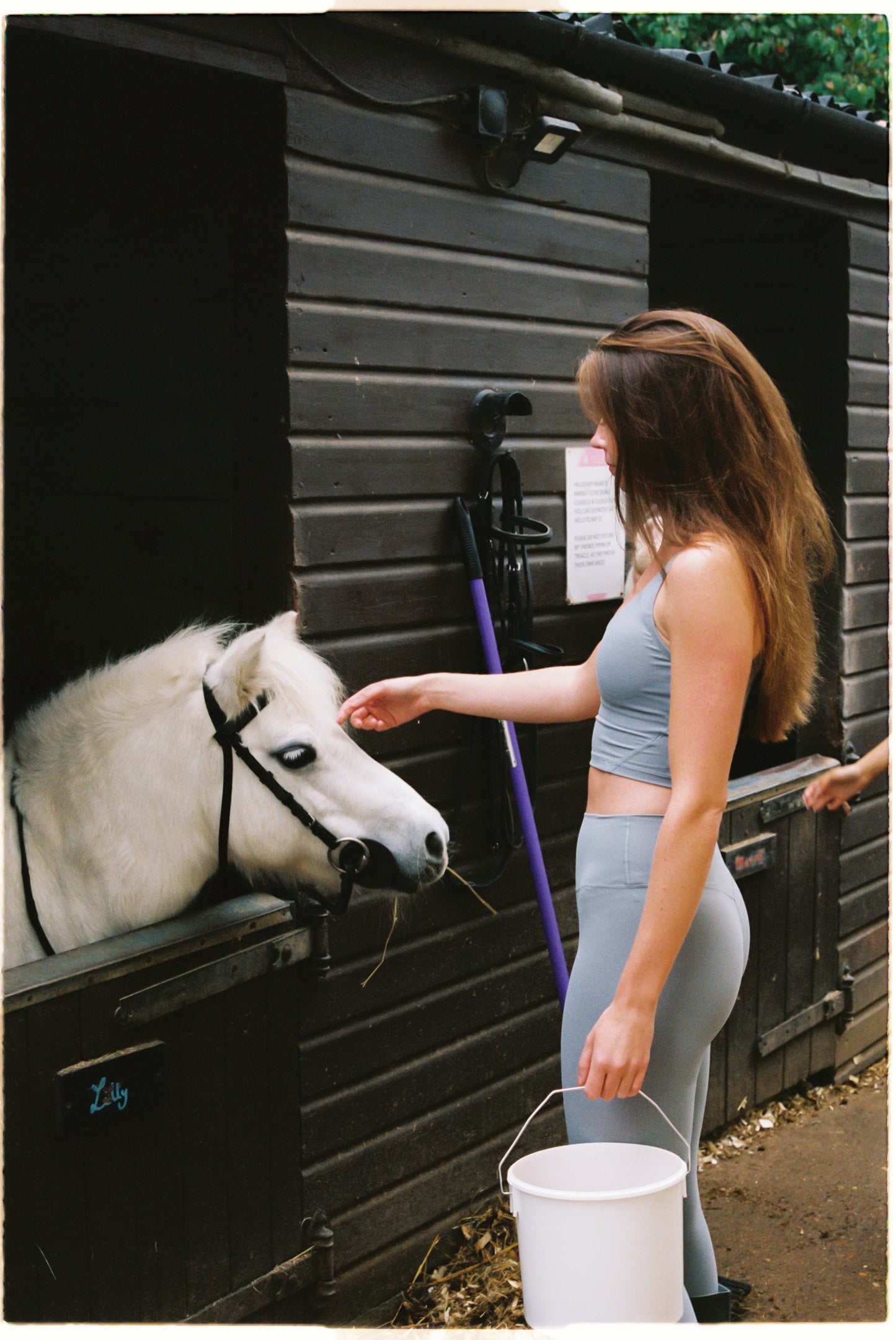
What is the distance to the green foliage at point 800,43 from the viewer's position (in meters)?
10.2

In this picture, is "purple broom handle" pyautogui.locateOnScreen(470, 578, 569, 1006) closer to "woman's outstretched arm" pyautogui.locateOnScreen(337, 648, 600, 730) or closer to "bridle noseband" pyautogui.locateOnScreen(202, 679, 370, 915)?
"woman's outstretched arm" pyautogui.locateOnScreen(337, 648, 600, 730)

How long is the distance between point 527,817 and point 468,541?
715 millimetres

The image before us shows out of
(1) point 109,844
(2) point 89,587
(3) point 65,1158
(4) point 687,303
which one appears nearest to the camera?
(3) point 65,1158

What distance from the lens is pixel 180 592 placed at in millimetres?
3385

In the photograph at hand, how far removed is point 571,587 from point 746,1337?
1.97 meters

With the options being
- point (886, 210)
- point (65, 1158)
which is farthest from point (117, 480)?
point (886, 210)

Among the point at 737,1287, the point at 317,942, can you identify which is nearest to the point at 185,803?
the point at 317,942

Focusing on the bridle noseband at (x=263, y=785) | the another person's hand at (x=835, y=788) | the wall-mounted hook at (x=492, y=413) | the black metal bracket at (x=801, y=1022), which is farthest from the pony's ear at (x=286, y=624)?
the black metal bracket at (x=801, y=1022)

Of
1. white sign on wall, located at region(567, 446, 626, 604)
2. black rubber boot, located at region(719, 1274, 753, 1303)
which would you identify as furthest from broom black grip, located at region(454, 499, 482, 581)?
black rubber boot, located at region(719, 1274, 753, 1303)

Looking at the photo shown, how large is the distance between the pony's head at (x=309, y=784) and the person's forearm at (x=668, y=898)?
0.68 m

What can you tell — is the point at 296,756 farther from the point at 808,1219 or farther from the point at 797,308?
the point at 797,308

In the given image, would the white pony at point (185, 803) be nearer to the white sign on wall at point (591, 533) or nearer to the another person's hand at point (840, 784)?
the another person's hand at point (840, 784)

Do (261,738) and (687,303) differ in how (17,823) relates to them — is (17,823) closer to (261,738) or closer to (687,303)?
(261,738)

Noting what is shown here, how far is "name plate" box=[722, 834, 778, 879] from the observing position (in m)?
4.14
